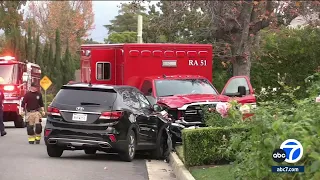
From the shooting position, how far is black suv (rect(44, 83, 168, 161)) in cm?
1577

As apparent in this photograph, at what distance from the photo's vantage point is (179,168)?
1408 centimetres

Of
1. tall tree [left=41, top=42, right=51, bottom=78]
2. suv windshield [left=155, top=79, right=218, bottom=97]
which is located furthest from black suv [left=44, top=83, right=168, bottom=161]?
tall tree [left=41, top=42, right=51, bottom=78]

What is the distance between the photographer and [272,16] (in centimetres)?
2562

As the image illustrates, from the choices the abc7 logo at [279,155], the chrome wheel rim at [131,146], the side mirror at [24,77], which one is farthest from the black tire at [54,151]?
the side mirror at [24,77]

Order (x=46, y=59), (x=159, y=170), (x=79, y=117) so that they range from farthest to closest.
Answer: (x=46, y=59)
(x=79, y=117)
(x=159, y=170)

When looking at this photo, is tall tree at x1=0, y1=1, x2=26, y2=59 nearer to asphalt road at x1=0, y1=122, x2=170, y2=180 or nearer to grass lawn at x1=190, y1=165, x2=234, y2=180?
asphalt road at x1=0, y1=122, x2=170, y2=180

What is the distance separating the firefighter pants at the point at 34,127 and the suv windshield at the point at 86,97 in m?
4.72

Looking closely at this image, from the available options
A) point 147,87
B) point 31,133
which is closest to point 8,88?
point 31,133

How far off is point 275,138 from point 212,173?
4.51 metres

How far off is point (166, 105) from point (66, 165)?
4.31 m

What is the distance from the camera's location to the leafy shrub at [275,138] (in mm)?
7855

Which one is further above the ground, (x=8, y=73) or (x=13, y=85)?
(x=8, y=73)

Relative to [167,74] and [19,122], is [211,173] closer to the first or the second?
[167,74]

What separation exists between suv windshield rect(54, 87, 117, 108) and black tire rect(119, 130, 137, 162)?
846mm
